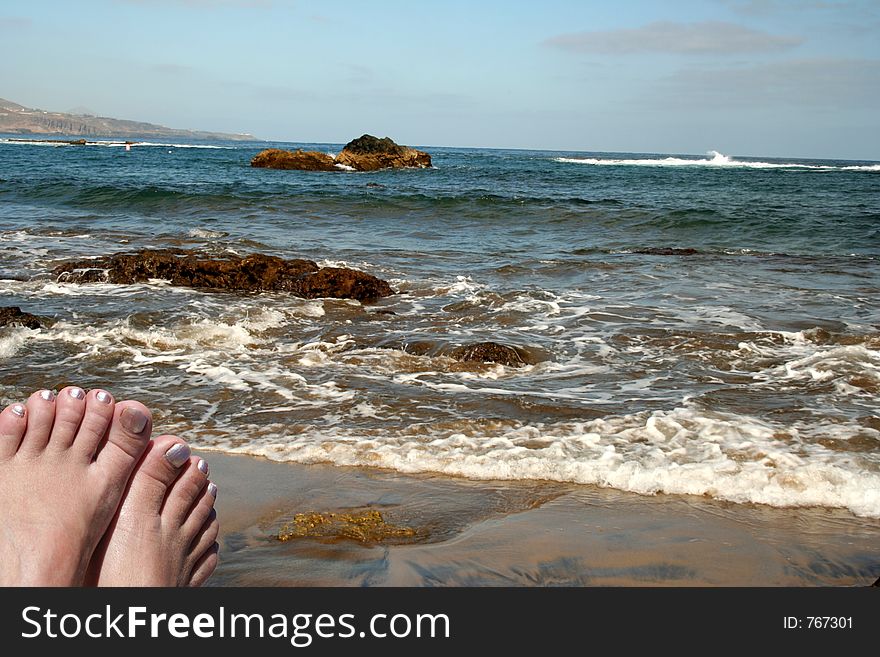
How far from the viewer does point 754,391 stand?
15.6 feet

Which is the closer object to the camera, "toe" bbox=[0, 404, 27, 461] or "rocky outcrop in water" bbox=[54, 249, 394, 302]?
"toe" bbox=[0, 404, 27, 461]

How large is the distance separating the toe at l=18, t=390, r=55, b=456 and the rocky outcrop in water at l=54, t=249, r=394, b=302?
502cm

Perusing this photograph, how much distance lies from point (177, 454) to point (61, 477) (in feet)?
1.12

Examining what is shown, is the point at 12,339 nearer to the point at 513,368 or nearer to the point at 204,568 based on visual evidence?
the point at 513,368

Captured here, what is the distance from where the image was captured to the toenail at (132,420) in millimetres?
2451

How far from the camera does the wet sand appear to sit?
2.48 meters

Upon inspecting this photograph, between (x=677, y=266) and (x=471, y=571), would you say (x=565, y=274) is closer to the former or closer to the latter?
(x=677, y=266)

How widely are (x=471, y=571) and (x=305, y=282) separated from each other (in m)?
5.57

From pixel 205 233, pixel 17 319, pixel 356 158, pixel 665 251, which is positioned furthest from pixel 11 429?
pixel 356 158

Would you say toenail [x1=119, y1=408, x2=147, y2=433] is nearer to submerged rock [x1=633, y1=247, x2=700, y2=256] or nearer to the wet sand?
the wet sand

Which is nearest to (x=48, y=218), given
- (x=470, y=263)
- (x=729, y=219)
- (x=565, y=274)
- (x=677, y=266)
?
(x=470, y=263)

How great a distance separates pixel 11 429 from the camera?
2.43m

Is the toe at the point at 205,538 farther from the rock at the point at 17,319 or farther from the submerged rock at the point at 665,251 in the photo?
the submerged rock at the point at 665,251

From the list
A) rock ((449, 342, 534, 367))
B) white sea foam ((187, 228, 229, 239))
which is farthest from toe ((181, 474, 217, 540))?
white sea foam ((187, 228, 229, 239))
